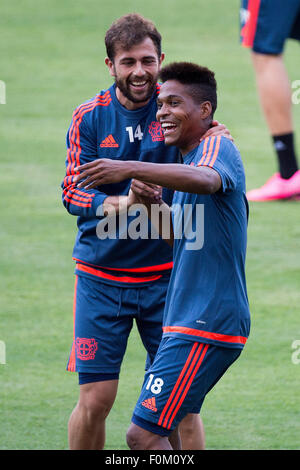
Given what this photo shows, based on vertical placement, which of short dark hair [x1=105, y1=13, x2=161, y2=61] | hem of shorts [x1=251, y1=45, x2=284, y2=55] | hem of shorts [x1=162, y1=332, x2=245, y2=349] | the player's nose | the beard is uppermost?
short dark hair [x1=105, y1=13, x2=161, y2=61]

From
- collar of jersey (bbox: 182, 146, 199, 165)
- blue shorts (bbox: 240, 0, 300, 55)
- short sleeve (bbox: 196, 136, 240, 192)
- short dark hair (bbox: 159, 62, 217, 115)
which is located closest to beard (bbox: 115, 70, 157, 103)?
short dark hair (bbox: 159, 62, 217, 115)

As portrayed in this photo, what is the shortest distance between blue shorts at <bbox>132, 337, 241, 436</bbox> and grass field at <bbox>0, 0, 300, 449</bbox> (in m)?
1.31

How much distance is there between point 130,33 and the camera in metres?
5.31

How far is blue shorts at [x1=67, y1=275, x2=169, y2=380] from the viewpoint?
5.34m

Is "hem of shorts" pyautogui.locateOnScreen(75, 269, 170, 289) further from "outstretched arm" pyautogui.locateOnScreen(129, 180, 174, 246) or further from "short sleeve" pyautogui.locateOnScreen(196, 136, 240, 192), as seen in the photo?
"short sleeve" pyautogui.locateOnScreen(196, 136, 240, 192)

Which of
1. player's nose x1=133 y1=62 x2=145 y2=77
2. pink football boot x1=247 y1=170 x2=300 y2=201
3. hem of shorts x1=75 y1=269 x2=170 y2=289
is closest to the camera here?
player's nose x1=133 y1=62 x2=145 y2=77

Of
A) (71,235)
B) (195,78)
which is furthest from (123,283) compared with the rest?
(71,235)

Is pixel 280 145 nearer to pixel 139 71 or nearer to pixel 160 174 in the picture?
pixel 139 71

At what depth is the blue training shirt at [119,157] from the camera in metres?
5.34

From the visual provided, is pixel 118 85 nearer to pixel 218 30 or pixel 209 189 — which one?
pixel 209 189

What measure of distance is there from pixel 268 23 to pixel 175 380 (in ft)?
19.9

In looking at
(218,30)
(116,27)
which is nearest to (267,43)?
(116,27)

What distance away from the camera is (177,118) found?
4.70 metres

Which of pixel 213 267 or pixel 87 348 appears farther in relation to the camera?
pixel 87 348
